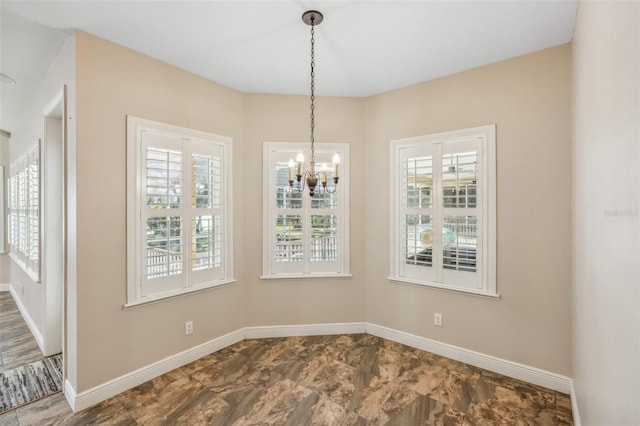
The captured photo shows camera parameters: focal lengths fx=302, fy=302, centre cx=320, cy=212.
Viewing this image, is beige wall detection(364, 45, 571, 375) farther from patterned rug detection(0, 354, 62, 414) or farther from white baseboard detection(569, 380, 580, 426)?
patterned rug detection(0, 354, 62, 414)

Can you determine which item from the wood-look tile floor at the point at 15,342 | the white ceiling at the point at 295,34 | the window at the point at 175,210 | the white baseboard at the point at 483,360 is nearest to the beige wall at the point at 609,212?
the white ceiling at the point at 295,34

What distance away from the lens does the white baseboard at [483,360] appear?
2.63 metres

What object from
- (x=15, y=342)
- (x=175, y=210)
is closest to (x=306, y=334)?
(x=175, y=210)

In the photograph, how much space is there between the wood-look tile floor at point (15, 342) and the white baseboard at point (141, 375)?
117 centimetres

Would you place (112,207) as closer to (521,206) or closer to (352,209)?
(352,209)

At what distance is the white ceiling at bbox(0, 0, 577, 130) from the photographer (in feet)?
7.06

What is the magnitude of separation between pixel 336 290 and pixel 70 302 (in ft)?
8.58

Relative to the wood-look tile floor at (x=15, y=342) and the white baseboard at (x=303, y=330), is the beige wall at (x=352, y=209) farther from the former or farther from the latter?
the wood-look tile floor at (x=15, y=342)

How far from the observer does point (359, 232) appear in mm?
3803

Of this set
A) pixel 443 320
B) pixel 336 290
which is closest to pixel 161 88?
pixel 336 290

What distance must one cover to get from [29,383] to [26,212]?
98.2 inches

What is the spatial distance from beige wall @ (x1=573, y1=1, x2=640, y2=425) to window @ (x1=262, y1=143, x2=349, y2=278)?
7.47 feet

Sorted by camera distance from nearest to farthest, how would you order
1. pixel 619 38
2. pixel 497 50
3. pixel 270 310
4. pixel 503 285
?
pixel 619 38
pixel 497 50
pixel 503 285
pixel 270 310

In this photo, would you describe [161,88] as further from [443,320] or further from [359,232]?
[443,320]
